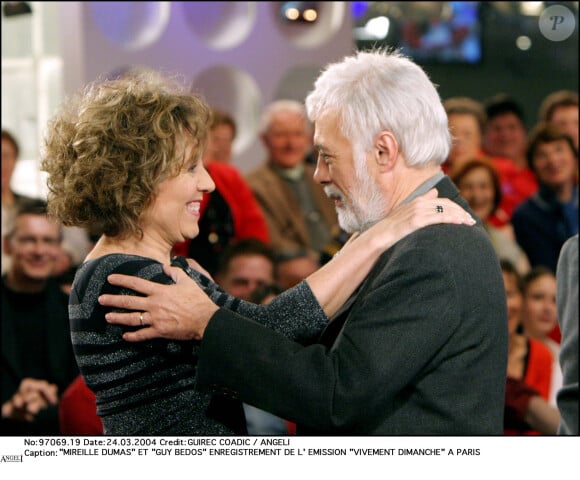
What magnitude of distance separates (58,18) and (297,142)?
1.12 metres

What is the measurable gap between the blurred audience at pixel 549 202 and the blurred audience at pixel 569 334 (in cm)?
217

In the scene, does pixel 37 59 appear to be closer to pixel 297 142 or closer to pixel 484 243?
pixel 297 142

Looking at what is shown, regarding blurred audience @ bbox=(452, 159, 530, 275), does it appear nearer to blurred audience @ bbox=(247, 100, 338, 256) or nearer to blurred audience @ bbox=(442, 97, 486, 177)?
blurred audience @ bbox=(442, 97, 486, 177)

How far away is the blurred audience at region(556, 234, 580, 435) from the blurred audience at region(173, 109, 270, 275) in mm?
1864

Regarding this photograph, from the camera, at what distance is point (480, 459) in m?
1.90

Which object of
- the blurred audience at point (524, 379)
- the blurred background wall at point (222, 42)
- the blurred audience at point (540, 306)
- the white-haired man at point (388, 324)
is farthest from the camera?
the blurred background wall at point (222, 42)

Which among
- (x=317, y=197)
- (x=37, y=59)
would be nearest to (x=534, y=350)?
(x=317, y=197)

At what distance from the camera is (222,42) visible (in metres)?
4.62

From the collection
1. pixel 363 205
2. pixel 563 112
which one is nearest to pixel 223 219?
pixel 563 112

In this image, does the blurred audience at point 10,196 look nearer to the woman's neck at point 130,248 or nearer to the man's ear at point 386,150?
the woman's neck at point 130,248

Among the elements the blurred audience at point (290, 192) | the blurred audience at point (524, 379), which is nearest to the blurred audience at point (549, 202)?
the blurred audience at point (524, 379)

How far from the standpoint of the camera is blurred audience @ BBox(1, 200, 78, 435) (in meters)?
3.28

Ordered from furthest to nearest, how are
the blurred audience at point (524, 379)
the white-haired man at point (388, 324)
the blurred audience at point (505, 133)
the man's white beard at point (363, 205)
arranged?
the blurred audience at point (505, 133) < the blurred audience at point (524, 379) < the man's white beard at point (363, 205) < the white-haired man at point (388, 324)

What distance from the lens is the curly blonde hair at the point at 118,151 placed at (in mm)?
1843
